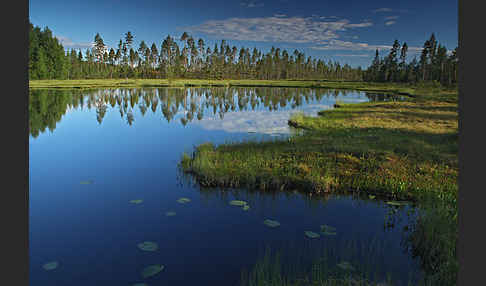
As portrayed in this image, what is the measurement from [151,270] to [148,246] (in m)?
1.17

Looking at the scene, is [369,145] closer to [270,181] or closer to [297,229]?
[270,181]

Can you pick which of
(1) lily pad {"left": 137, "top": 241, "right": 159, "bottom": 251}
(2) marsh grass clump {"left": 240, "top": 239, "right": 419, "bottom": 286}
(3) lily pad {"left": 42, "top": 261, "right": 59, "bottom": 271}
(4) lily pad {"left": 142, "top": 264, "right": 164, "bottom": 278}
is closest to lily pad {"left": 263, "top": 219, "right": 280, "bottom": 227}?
(2) marsh grass clump {"left": 240, "top": 239, "right": 419, "bottom": 286}

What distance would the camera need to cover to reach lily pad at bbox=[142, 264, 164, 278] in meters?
6.28

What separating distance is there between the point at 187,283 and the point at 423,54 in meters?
131

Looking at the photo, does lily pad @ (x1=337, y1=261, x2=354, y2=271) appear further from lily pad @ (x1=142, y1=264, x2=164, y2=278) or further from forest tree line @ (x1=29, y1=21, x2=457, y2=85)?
forest tree line @ (x1=29, y1=21, x2=457, y2=85)

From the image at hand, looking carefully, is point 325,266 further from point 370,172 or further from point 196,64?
point 196,64

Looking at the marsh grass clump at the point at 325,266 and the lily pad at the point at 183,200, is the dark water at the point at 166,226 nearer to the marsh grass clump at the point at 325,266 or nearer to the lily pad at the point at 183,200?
the marsh grass clump at the point at 325,266

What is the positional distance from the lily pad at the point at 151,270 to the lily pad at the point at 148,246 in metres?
0.83

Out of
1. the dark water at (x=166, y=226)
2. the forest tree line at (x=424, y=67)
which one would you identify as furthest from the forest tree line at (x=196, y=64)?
the dark water at (x=166, y=226)

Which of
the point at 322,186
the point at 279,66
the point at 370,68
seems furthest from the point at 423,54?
the point at 322,186

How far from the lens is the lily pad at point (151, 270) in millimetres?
6275

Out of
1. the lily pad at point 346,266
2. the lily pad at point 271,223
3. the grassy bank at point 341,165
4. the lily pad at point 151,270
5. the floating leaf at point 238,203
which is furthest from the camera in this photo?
the grassy bank at point 341,165

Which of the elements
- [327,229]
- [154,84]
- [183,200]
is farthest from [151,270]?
[154,84]

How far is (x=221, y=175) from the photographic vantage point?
12398 mm
